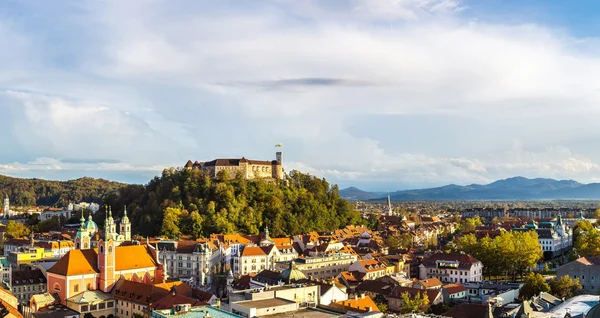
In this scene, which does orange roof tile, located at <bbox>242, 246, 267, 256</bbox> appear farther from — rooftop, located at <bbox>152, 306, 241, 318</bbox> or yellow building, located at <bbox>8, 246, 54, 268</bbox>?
rooftop, located at <bbox>152, 306, 241, 318</bbox>

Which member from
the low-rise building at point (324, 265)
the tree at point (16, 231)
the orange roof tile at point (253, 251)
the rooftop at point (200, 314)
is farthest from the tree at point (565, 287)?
the tree at point (16, 231)

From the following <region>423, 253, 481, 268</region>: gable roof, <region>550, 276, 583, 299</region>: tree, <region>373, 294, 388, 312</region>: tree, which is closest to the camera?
<region>373, 294, 388, 312</region>: tree

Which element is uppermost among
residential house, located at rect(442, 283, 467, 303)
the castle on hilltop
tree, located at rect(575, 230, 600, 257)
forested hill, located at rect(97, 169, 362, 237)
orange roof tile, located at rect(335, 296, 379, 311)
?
the castle on hilltop

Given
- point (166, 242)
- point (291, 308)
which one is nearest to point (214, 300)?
point (291, 308)

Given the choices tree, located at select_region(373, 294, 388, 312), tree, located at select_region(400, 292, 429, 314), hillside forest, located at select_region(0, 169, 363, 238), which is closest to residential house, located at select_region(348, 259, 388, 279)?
tree, located at select_region(373, 294, 388, 312)

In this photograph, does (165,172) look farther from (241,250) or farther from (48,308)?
(48,308)

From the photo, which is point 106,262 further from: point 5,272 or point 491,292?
point 491,292
